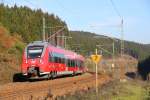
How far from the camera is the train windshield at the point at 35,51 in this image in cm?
3675

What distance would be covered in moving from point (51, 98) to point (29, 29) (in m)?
82.9

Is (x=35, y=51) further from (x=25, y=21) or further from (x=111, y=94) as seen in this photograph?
(x=25, y=21)

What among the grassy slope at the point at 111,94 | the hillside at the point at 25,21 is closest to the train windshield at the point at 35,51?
the grassy slope at the point at 111,94

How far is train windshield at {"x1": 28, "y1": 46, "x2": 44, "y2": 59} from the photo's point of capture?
121ft

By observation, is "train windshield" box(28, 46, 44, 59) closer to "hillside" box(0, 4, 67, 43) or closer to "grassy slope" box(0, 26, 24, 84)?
"grassy slope" box(0, 26, 24, 84)

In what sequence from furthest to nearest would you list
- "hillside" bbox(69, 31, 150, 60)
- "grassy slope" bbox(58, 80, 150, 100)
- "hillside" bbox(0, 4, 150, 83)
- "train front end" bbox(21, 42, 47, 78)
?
"hillside" bbox(69, 31, 150, 60)
"hillside" bbox(0, 4, 150, 83)
"train front end" bbox(21, 42, 47, 78)
"grassy slope" bbox(58, 80, 150, 100)

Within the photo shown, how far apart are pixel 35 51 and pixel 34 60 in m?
0.66

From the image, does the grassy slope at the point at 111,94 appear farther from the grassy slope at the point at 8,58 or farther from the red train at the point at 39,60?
the grassy slope at the point at 8,58

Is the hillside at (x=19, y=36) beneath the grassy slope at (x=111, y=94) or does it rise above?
above

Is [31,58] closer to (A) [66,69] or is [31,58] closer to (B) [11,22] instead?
(A) [66,69]

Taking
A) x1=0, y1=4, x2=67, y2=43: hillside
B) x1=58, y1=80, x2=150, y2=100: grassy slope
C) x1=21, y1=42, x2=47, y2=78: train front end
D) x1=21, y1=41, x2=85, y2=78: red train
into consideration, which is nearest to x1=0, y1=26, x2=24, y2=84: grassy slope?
x1=21, y1=42, x2=47, y2=78: train front end

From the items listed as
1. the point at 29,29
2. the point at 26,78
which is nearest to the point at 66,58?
the point at 26,78

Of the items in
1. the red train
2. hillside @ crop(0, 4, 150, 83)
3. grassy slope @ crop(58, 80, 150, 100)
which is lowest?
grassy slope @ crop(58, 80, 150, 100)

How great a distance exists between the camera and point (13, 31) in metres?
90.8
